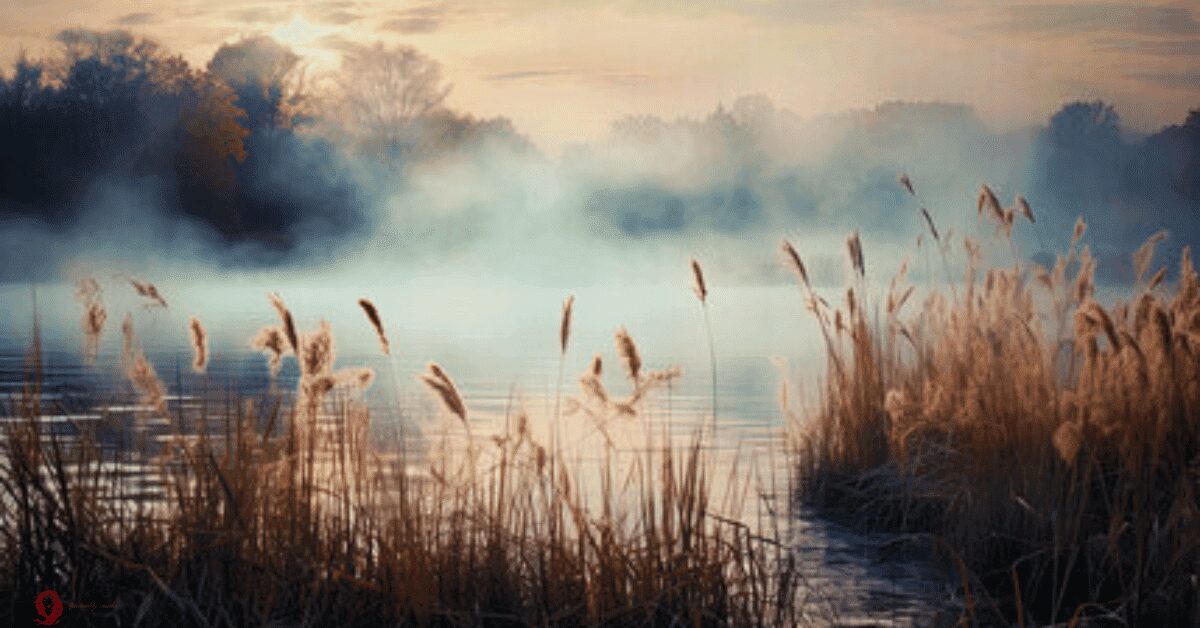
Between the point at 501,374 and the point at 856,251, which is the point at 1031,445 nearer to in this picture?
the point at 856,251

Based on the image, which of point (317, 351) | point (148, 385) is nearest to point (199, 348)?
point (148, 385)

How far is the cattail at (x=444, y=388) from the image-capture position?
14.0 ft

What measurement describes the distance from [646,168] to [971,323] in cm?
5432

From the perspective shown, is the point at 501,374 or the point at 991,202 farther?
the point at 501,374

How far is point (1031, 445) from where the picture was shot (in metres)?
6.93

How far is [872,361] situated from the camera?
28.8 ft

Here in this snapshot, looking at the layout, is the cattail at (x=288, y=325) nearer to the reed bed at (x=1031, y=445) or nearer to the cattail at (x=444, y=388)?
the cattail at (x=444, y=388)

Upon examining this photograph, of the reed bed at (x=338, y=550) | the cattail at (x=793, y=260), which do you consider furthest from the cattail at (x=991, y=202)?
the reed bed at (x=338, y=550)

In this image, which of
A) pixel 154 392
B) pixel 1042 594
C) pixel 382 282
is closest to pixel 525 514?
pixel 154 392

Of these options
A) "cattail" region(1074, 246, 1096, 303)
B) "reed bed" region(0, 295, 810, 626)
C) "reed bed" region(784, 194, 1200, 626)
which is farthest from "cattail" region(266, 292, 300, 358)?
"cattail" region(1074, 246, 1096, 303)

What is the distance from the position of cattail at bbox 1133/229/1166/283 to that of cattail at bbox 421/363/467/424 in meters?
5.08

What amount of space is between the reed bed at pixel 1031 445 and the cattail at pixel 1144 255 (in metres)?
0.02

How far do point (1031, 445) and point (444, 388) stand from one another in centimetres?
372

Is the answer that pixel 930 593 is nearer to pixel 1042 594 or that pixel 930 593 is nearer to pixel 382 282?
pixel 1042 594
